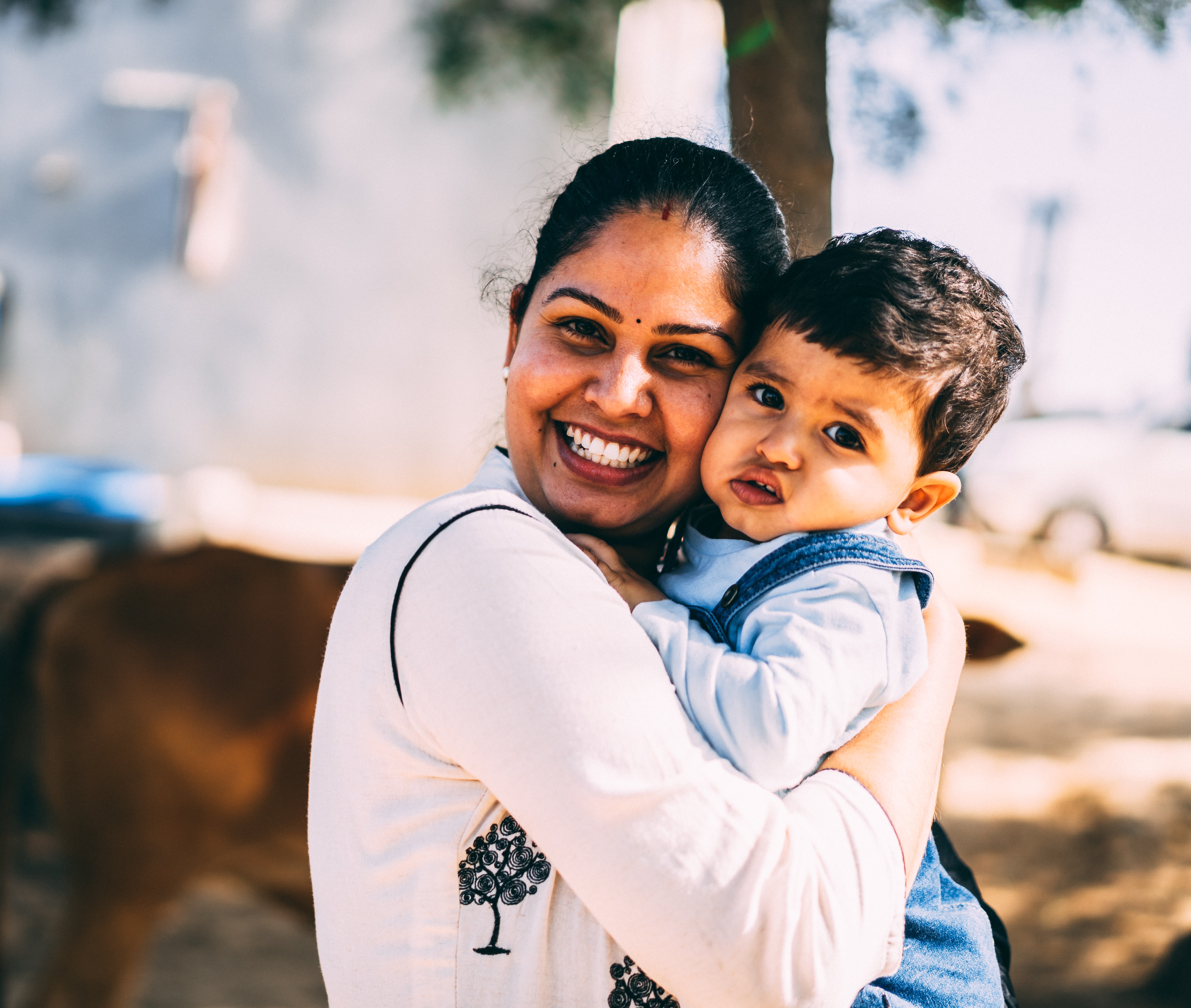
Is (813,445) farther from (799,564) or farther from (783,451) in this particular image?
(799,564)

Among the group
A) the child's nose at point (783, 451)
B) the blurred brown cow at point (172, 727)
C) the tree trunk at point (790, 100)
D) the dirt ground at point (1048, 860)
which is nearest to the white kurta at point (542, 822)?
the child's nose at point (783, 451)

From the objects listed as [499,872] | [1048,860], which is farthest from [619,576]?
[1048,860]

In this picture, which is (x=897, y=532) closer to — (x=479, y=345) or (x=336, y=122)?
(x=479, y=345)

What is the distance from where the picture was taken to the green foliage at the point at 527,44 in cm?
365

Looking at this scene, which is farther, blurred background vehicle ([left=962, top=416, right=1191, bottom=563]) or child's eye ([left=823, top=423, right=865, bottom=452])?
blurred background vehicle ([left=962, top=416, right=1191, bottom=563])

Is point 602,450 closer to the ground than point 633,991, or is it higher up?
higher up

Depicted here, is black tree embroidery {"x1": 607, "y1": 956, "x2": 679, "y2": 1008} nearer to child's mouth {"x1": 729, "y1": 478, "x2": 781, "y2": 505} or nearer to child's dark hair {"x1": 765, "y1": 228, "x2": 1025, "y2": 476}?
child's mouth {"x1": 729, "y1": 478, "x2": 781, "y2": 505}

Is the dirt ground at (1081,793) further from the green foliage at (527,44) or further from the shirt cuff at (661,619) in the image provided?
the green foliage at (527,44)

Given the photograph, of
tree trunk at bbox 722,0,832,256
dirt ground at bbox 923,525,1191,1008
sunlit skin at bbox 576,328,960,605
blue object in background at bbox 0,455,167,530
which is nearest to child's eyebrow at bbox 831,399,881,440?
sunlit skin at bbox 576,328,960,605

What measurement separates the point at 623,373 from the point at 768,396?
0.22 metres

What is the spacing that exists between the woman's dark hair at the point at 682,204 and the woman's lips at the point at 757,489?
27 cm

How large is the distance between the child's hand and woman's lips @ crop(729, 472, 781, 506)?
185 millimetres

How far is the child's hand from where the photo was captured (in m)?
1.41

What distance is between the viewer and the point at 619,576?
56.2 inches
